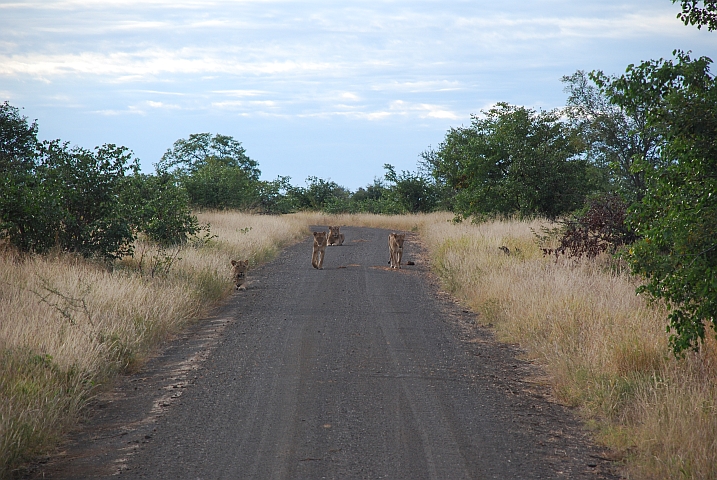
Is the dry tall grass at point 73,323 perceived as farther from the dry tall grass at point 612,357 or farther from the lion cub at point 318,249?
the dry tall grass at point 612,357

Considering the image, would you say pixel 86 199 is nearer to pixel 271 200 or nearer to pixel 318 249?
pixel 318 249

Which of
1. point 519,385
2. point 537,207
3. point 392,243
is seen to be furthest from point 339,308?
point 537,207

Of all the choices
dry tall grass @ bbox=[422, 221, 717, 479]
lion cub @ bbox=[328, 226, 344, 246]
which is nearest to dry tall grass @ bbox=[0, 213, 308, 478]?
dry tall grass @ bbox=[422, 221, 717, 479]

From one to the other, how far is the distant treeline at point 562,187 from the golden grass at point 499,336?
0.65 metres

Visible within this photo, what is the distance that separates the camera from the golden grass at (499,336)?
17.5ft

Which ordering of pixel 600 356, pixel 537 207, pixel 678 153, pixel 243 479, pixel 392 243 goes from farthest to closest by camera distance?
pixel 537 207 < pixel 392 243 < pixel 600 356 < pixel 678 153 < pixel 243 479

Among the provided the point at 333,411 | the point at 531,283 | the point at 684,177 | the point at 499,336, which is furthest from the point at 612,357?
the point at 531,283

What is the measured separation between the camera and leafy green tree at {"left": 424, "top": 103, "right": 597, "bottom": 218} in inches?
1048

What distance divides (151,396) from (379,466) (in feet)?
9.78

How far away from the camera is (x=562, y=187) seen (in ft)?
87.8

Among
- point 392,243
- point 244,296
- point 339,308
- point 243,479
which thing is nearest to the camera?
point 243,479

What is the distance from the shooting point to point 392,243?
18.2 meters

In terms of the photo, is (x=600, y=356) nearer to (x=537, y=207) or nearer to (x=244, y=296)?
(x=244, y=296)

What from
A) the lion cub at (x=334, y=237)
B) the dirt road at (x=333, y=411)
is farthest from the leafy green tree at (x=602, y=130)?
the dirt road at (x=333, y=411)
